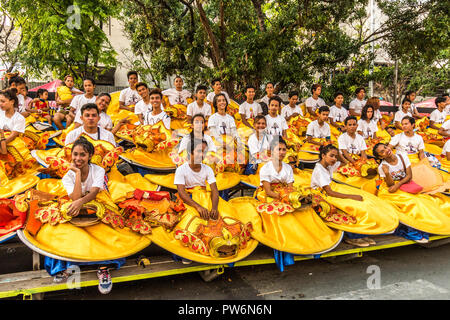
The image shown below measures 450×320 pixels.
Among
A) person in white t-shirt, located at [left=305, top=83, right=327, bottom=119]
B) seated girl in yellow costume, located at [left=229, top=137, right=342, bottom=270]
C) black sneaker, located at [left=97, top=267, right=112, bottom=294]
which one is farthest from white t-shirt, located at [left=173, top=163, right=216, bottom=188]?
person in white t-shirt, located at [left=305, top=83, right=327, bottom=119]

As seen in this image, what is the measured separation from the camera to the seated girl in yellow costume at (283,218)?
2.86 meters

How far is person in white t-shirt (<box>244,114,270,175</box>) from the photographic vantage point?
448cm

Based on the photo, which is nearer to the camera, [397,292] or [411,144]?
[397,292]

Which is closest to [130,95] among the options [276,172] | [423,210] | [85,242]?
[276,172]

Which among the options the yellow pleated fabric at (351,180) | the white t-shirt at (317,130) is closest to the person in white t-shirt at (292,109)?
the white t-shirt at (317,130)

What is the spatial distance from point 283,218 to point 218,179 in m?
1.28

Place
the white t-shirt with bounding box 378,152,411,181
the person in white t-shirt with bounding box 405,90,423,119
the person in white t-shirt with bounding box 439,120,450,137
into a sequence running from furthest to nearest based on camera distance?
1. the person in white t-shirt with bounding box 405,90,423,119
2. the person in white t-shirt with bounding box 439,120,450,137
3. the white t-shirt with bounding box 378,152,411,181

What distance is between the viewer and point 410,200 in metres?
3.53

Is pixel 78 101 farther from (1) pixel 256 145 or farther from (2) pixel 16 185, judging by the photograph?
(1) pixel 256 145

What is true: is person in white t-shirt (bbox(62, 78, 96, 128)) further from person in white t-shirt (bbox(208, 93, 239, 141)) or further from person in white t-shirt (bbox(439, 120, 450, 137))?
person in white t-shirt (bbox(439, 120, 450, 137))

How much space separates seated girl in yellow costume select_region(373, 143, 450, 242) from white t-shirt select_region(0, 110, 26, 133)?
3998mm

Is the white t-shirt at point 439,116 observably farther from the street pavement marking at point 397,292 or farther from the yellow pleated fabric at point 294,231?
the yellow pleated fabric at point 294,231

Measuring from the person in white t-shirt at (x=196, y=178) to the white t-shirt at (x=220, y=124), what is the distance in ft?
6.00
